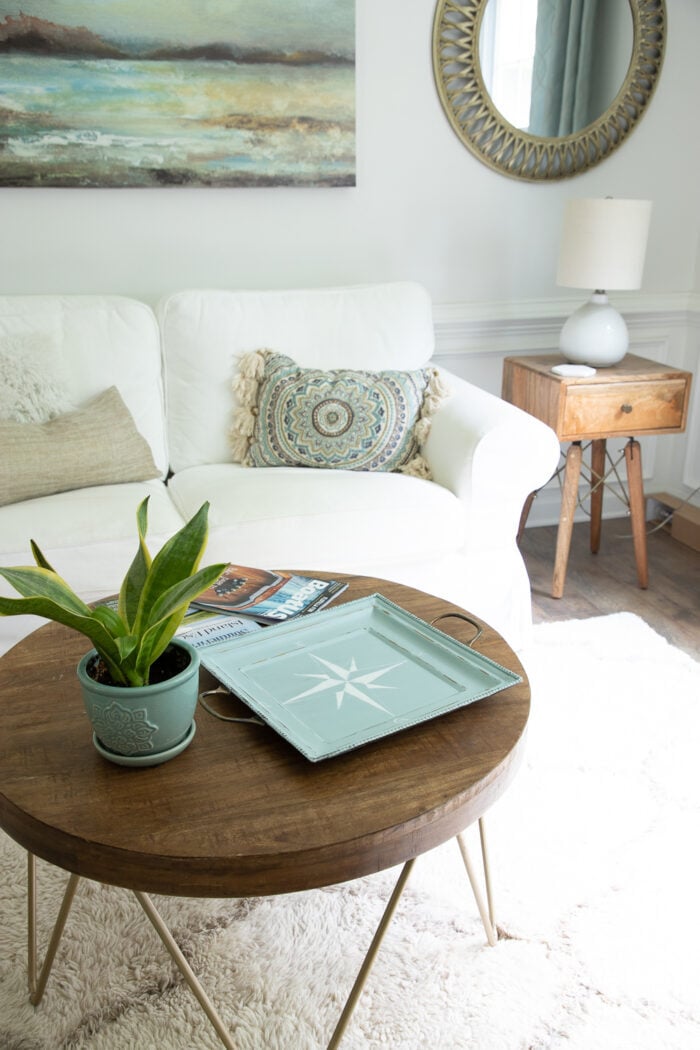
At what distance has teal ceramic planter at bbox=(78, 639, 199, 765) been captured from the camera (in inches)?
40.3

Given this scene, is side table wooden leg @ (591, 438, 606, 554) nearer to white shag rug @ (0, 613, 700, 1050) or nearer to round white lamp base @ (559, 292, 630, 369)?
round white lamp base @ (559, 292, 630, 369)

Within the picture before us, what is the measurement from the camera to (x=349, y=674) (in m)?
1.26

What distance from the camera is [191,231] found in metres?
2.71

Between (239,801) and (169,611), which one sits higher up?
(169,611)

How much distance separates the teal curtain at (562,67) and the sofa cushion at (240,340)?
0.91 meters

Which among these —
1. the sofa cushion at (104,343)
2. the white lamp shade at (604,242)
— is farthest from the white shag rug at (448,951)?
the white lamp shade at (604,242)

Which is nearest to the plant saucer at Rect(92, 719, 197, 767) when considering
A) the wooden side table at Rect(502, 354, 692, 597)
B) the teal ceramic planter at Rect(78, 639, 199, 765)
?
the teal ceramic planter at Rect(78, 639, 199, 765)

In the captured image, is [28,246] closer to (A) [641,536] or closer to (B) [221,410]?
(B) [221,410]

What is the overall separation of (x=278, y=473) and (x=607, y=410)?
39.3 inches

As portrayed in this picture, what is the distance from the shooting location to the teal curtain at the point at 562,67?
2.82 metres

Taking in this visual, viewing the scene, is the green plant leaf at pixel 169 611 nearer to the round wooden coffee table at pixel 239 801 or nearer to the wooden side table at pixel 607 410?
the round wooden coffee table at pixel 239 801

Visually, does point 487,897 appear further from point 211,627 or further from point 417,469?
point 417,469

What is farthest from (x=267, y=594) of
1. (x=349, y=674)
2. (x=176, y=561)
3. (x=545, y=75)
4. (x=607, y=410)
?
(x=545, y=75)

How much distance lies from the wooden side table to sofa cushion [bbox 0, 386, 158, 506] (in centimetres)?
116
